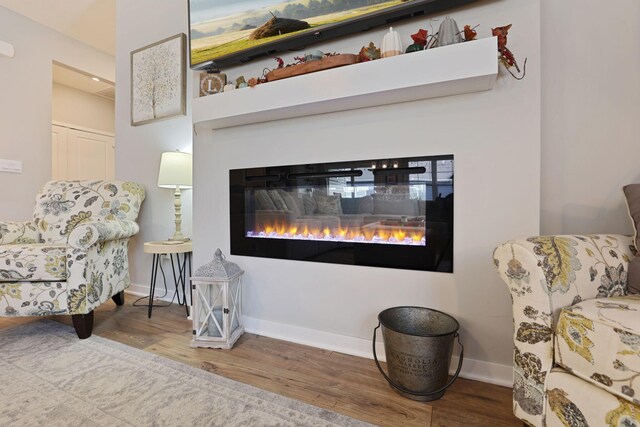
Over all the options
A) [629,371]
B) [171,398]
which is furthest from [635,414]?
[171,398]

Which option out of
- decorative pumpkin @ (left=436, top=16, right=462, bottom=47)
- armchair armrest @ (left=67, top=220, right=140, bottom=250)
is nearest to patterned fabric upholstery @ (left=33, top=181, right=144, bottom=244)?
armchair armrest @ (left=67, top=220, right=140, bottom=250)

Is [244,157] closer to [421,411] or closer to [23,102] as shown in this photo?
[421,411]

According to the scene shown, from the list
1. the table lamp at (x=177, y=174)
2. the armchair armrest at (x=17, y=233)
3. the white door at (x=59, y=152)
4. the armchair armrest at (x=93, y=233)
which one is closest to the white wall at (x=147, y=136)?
the table lamp at (x=177, y=174)

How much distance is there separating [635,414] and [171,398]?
144 cm

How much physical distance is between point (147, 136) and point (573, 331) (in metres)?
3.04

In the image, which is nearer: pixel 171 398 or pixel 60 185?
pixel 171 398

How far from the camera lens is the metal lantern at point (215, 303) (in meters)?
1.59

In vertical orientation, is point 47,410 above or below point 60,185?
below

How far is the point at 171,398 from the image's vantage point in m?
1.17

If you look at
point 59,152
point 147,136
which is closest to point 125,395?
point 147,136

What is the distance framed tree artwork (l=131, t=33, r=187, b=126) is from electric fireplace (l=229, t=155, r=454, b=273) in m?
1.12

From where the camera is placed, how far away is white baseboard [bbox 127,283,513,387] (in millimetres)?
1276

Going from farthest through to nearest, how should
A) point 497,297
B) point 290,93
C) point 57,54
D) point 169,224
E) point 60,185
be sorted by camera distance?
point 57,54 → point 169,224 → point 60,185 → point 290,93 → point 497,297

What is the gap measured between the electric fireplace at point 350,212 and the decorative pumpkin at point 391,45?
0.47 m
